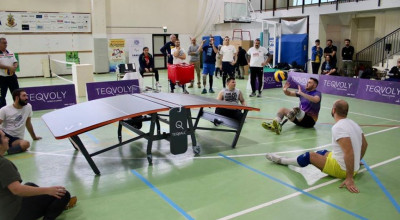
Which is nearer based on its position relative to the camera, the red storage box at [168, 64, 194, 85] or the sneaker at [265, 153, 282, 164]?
the sneaker at [265, 153, 282, 164]

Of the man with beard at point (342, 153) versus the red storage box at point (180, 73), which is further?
the red storage box at point (180, 73)

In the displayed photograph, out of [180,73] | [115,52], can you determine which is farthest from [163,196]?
[115,52]

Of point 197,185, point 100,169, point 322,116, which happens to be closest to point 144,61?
point 322,116

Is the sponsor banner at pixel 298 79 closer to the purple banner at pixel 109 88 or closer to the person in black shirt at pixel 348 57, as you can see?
the person in black shirt at pixel 348 57

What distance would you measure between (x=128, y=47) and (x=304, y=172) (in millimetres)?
16658

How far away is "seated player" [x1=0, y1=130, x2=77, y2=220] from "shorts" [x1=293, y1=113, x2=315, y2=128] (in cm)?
490

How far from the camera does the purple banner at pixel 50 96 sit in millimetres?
8945

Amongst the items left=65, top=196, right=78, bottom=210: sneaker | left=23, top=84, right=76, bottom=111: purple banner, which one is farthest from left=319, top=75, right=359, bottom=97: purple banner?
left=65, top=196, right=78, bottom=210: sneaker

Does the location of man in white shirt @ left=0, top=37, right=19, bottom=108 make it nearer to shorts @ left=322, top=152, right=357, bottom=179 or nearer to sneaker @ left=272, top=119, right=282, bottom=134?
sneaker @ left=272, top=119, right=282, bottom=134

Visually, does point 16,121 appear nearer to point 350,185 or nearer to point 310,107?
point 350,185

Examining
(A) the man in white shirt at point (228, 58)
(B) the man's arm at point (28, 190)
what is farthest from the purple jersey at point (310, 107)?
(B) the man's arm at point (28, 190)

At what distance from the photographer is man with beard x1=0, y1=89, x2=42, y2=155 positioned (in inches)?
222

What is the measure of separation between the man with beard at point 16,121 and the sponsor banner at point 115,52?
13897mm

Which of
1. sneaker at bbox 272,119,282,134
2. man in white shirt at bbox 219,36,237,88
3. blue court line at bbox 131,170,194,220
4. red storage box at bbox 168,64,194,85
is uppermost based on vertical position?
man in white shirt at bbox 219,36,237,88
